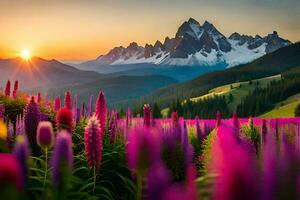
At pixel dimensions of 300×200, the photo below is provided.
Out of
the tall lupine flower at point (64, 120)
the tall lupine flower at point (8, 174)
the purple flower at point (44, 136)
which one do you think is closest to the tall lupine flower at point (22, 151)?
the tall lupine flower at point (8, 174)

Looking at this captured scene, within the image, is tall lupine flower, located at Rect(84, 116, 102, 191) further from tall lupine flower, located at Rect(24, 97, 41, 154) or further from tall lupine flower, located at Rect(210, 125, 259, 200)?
tall lupine flower, located at Rect(24, 97, 41, 154)

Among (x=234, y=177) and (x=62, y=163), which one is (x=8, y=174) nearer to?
(x=234, y=177)

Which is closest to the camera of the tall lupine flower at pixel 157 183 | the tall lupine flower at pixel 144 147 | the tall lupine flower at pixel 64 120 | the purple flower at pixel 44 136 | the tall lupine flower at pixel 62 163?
the tall lupine flower at pixel 157 183

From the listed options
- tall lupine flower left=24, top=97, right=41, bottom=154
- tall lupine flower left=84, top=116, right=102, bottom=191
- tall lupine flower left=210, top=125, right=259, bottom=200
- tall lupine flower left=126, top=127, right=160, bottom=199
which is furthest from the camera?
tall lupine flower left=24, top=97, right=41, bottom=154

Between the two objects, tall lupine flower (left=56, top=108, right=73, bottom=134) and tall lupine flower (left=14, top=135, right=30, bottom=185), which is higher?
tall lupine flower (left=56, top=108, right=73, bottom=134)

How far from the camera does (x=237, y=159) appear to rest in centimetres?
99

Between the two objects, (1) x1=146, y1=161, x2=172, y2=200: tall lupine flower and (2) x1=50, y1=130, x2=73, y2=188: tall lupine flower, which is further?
(2) x1=50, y1=130, x2=73, y2=188: tall lupine flower

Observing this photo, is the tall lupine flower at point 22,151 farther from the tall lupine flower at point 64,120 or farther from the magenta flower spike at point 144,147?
the tall lupine flower at point 64,120

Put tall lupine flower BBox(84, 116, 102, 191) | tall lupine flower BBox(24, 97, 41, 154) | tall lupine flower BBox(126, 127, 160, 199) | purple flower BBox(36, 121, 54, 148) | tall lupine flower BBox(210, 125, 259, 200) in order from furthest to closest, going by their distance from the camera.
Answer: tall lupine flower BBox(24, 97, 41, 154)
tall lupine flower BBox(84, 116, 102, 191)
purple flower BBox(36, 121, 54, 148)
tall lupine flower BBox(126, 127, 160, 199)
tall lupine flower BBox(210, 125, 259, 200)

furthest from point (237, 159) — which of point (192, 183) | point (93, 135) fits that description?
point (93, 135)

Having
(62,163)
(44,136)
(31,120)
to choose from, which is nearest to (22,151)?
(62,163)

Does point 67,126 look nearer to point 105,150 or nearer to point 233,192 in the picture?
point 105,150

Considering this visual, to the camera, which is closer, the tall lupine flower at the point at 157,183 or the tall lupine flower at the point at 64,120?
the tall lupine flower at the point at 157,183

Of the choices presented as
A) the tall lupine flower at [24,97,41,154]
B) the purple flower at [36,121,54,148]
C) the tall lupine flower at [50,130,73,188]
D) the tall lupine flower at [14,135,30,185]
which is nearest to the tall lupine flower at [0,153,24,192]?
the tall lupine flower at [50,130,73,188]
